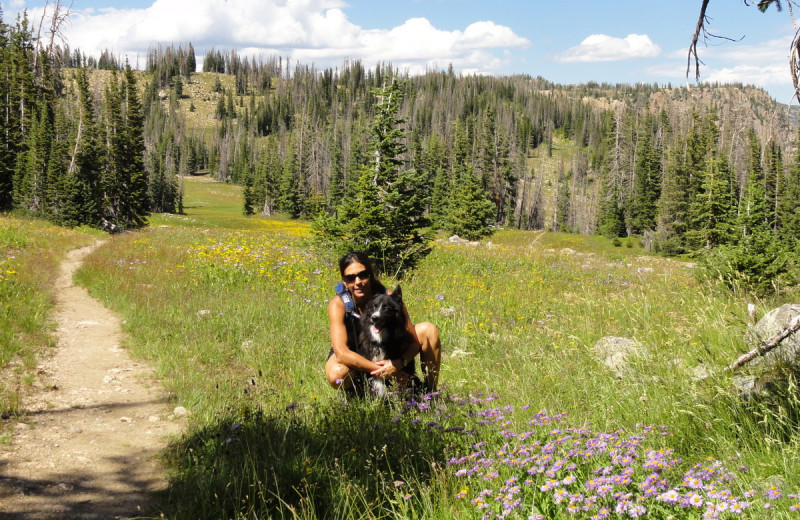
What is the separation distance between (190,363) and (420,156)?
3020 inches

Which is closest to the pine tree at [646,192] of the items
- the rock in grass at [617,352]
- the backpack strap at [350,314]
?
the rock in grass at [617,352]

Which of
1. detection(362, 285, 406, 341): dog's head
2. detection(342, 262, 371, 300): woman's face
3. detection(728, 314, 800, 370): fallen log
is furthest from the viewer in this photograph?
detection(342, 262, 371, 300): woman's face

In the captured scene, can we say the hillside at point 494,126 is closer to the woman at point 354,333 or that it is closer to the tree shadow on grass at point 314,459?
the woman at point 354,333

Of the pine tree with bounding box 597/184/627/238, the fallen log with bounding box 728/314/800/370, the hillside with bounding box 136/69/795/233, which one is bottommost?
the pine tree with bounding box 597/184/627/238

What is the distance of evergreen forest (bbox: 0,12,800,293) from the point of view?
3028cm

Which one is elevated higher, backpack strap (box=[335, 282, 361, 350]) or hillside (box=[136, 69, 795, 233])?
hillside (box=[136, 69, 795, 233])

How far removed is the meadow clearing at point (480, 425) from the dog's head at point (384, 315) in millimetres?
601

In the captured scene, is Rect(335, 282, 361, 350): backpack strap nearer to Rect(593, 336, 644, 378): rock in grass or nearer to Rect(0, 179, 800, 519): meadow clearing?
Rect(0, 179, 800, 519): meadow clearing

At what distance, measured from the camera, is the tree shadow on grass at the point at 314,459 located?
2.98 metres

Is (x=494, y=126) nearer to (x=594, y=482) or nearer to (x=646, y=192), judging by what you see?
(x=646, y=192)

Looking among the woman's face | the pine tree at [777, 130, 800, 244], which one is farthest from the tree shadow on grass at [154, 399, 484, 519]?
the pine tree at [777, 130, 800, 244]

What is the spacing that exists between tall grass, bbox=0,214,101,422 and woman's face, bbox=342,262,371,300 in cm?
307

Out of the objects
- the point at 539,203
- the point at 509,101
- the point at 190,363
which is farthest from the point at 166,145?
the point at 190,363

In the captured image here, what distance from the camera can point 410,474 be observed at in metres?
3.17
